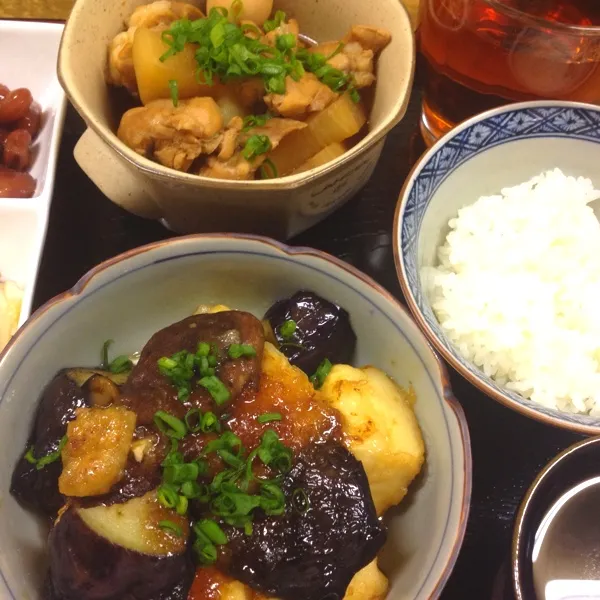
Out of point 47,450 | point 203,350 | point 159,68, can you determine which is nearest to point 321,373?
point 203,350

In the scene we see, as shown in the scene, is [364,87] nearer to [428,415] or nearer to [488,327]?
[488,327]

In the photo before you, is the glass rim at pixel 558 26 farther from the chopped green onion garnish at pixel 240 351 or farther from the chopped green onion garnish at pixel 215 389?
the chopped green onion garnish at pixel 215 389

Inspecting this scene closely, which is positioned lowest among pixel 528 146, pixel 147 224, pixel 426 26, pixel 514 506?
pixel 514 506

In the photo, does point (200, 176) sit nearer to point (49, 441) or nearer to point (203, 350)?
point (203, 350)

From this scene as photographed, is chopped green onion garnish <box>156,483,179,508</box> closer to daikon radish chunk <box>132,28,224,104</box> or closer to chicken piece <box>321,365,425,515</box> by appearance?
chicken piece <box>321,365,425,515</box>

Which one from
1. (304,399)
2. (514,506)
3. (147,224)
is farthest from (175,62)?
(514,506)

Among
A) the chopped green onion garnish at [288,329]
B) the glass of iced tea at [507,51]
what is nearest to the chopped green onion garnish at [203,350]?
the chopped green onion garnish at [288,329]

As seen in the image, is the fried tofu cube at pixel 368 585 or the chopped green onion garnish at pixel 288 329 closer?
the fried tofu cube at pixel 368 585
